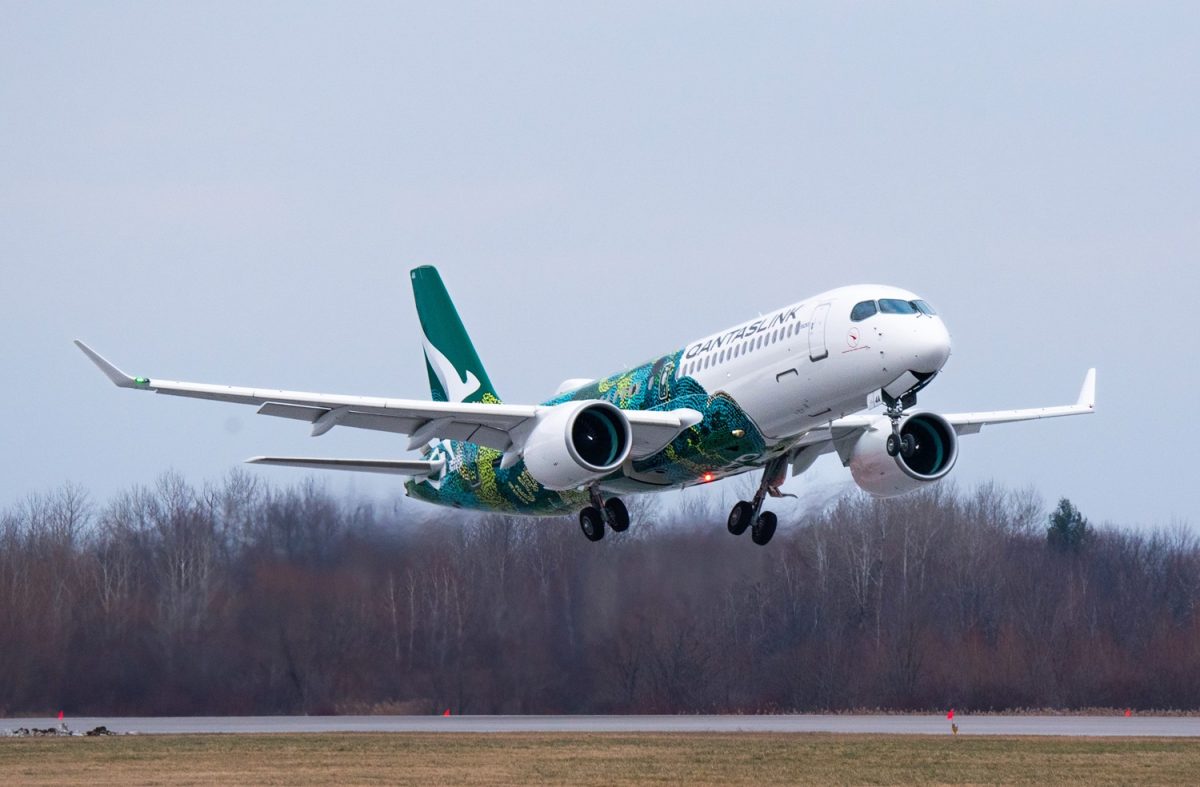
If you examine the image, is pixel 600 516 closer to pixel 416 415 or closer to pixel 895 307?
pixel 416 415

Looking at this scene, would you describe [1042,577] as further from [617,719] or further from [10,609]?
[10,609]

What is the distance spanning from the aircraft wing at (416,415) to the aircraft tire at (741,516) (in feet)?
12.5

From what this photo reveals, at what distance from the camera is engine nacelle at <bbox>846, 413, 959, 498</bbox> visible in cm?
3712

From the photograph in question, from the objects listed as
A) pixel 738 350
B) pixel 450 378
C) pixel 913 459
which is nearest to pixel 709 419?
pixel 738 350

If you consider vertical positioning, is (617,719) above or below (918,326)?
below

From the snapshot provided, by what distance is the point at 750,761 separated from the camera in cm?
3634

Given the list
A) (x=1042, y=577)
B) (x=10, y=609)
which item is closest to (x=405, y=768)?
(x=10, y=609)

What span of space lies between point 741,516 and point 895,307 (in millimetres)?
8129

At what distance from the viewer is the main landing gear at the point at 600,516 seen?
3756 cm

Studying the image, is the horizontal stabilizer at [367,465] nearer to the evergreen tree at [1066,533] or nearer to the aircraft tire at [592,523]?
the aircraft tire at [592,523]

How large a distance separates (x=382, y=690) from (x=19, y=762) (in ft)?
50.5

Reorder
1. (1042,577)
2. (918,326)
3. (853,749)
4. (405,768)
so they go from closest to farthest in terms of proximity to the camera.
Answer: (918,326) < (405,768) < (853,749) < (1042,577)

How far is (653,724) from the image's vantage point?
159 ft

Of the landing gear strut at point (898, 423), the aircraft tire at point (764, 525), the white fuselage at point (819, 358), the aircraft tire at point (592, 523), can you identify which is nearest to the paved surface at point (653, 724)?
the aircraft tire at point (764, 525)
